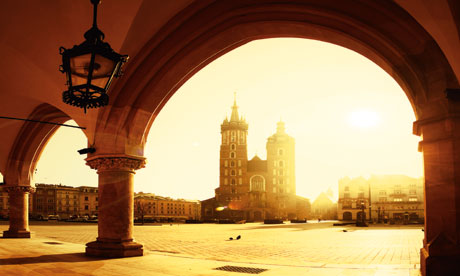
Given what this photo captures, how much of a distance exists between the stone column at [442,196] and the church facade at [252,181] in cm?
8530

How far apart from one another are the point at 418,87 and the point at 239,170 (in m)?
91.5

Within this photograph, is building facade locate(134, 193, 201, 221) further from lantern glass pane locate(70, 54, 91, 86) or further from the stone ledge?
lantern glass pane locate(70, 54, 91, 86)

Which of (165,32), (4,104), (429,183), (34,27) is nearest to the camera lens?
(429,183)

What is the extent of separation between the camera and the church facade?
9388 centimetres

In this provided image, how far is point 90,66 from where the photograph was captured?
4.82 metres

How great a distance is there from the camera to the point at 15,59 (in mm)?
10953

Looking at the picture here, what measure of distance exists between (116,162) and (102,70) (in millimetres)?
6513

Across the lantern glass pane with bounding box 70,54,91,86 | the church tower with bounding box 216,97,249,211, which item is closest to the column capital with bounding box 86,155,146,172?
the lantern glass pane with bounding box 70,54,91,86

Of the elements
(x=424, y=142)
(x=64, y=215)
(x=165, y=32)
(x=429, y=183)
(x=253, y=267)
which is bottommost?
(x=64, y=215)

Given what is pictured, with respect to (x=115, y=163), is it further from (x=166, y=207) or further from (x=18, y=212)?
(x=166, y=207)

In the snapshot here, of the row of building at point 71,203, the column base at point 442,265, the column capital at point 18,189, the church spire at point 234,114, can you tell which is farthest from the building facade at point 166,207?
the column base at point 442,265

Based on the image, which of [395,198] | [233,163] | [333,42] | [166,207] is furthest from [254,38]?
[166,207]

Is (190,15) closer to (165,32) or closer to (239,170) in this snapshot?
(165,32)

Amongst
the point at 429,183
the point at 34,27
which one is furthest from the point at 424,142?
the point at 34,27
